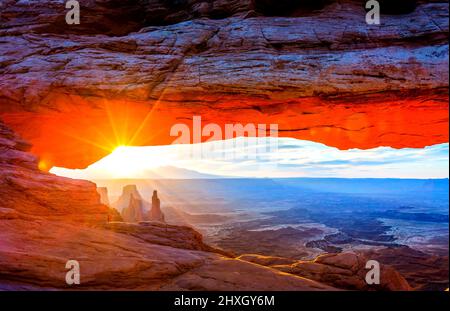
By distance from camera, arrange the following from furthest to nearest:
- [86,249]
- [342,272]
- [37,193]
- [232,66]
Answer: [232,66] → [37,193] → [342,272] → [86,249]

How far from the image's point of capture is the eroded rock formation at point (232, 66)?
9742mm

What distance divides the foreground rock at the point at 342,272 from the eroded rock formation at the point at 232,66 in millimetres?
5073

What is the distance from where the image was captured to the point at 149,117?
12.0 m

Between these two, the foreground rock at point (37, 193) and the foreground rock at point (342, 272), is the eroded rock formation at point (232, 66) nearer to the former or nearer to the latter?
the foreground rock at point (37, 193)

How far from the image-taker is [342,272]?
8453 mm

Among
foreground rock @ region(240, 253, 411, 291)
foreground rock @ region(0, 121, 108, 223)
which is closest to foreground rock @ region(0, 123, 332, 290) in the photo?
foreground rock @ region(0, 121, 108, 223)

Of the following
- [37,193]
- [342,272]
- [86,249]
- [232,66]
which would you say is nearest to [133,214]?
[37,193]

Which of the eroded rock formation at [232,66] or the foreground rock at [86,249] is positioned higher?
the eroded rock formation at [232,66]

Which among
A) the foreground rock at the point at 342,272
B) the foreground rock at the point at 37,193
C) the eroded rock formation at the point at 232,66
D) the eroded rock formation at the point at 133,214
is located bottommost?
the eroded rock formation at the point at 133,214

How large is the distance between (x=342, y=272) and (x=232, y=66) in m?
7.18

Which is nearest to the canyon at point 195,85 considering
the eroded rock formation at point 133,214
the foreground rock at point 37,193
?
the foreground rock at point 37,193

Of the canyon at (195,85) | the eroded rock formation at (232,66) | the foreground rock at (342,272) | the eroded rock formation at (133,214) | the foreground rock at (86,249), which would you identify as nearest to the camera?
the foreground rock at (86,249)

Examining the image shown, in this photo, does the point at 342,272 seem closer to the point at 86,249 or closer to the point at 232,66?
the point at 86,249

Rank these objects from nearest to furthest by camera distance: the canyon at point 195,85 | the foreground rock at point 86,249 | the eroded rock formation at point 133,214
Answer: the foreground rock at point 86,249, the canyon at point 195,85, the eroded rock formation at point 133,214
